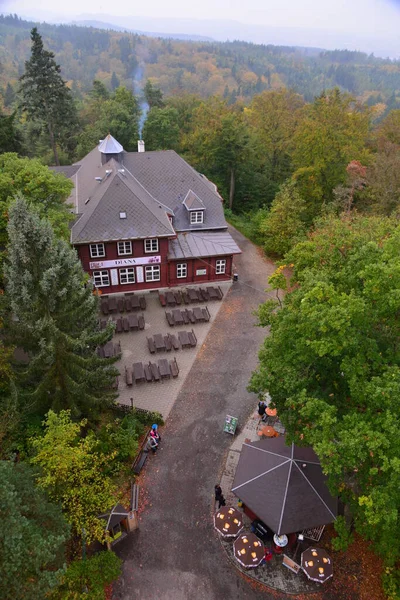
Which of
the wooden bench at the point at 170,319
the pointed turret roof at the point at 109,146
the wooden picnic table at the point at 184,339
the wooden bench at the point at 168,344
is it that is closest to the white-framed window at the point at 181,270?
the wooden bench at the point at 170,319

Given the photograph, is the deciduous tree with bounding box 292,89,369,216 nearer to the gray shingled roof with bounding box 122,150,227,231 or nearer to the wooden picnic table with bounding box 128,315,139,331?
the gray shingled roof with bounding box 122,150,227,231

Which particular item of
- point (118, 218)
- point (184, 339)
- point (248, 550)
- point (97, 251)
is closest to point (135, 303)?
point (97, 251)

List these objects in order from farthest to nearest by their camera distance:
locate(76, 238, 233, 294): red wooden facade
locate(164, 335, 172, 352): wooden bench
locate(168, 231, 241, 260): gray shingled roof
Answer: locate(168, 231, 241, 260): gray shingled roof < locate(76, 238, 233, 294): red wooden facade < locate(164, 335, 172, 352): wooden bench

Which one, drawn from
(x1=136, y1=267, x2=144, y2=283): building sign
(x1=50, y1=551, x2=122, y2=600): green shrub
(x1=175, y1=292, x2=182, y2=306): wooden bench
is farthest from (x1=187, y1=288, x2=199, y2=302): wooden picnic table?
(x1=50, y1=551, x2=122, y2=600): green shrub

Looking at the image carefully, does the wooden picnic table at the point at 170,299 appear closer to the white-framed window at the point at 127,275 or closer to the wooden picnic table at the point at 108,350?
the white-framed window at the point at 127,275

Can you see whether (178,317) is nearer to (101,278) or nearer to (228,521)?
(101,278)

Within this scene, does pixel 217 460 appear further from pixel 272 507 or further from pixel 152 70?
pixel 152 70
